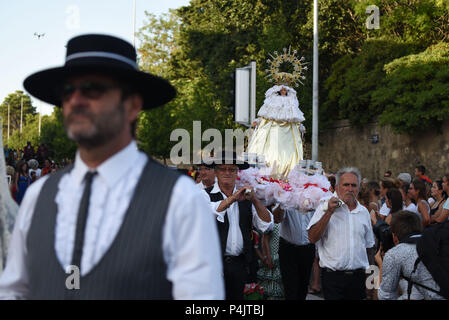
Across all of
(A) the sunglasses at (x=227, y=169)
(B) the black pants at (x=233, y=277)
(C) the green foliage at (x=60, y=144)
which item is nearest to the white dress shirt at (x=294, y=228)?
(A) the sunglasses at (x=227, y=169)

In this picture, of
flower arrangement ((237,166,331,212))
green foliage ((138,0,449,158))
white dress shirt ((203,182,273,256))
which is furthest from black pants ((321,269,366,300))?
green foliage ((138,0,449,158))

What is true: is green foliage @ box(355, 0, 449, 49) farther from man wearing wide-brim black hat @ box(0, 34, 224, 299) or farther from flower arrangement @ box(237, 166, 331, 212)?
man wearing wide-brim black hat @ box(0, 34, 224, 299)

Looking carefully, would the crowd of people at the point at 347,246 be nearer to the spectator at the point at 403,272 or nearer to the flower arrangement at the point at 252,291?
the spectator at the point at 403,272

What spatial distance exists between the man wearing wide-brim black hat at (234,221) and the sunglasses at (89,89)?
3765mm

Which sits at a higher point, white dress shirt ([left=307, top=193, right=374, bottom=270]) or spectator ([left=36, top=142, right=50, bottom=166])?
spectator ([left=36, top=142, right=50, bottom=166])

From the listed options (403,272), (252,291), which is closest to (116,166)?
(403,272)

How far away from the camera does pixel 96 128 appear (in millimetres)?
2182

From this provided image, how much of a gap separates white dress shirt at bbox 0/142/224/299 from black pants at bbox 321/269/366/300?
374cm

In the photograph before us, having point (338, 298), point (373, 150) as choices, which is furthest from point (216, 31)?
point (338, 298)

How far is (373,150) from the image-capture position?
28062 millimetres

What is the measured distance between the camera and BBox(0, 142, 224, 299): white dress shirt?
2.08 metres

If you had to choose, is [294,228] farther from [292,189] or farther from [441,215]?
[441,215]
